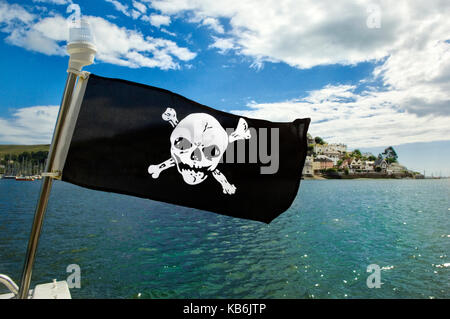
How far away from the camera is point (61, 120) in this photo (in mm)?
2646

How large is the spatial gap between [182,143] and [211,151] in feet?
1.14

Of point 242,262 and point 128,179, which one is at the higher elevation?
point 128,179

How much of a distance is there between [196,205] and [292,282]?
32.5 feet

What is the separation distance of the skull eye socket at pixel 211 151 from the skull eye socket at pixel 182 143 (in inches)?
7.5

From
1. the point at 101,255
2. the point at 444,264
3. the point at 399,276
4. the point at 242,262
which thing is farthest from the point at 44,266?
the point at 444,264

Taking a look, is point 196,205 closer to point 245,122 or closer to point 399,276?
point 245,122

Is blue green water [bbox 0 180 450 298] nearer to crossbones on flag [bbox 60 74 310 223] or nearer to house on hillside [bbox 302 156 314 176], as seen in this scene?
crossbones on flag [bbox 60 74 310 223]

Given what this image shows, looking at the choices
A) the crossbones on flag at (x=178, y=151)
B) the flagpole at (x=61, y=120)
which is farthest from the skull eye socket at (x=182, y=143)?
the flagpole at (x=61, y=120)

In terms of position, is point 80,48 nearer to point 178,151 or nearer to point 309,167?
point 178,151

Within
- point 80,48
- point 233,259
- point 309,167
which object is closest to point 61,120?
point 80,48

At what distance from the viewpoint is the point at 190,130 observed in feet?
11.1

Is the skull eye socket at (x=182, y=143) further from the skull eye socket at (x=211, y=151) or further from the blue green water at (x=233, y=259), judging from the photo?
the blue green water at (x=233, y=259)

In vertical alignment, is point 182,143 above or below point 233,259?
above
